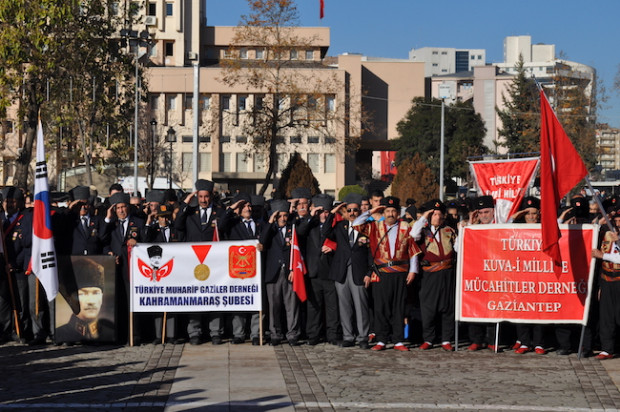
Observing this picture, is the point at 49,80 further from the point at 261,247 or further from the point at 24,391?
the point at 24,391

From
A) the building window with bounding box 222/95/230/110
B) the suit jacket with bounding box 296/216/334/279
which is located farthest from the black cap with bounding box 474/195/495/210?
the building window with bounding box 222/95/230/110

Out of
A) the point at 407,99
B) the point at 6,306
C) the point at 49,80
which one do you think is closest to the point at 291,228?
the point at 6,306

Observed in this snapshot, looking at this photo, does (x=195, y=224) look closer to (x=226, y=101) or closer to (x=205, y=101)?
(x=205, y=101)

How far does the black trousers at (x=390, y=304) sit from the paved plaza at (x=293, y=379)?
343mm

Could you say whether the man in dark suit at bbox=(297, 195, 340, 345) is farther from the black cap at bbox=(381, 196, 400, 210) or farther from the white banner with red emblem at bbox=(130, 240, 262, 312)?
the black cap at bbox=(381, 196, 400, 210)

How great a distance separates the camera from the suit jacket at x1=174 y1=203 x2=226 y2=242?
44.6 ft

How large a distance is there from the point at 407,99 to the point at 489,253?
276 ft

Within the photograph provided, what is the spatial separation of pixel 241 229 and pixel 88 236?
6.45ft

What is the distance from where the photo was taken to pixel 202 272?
1324 cm

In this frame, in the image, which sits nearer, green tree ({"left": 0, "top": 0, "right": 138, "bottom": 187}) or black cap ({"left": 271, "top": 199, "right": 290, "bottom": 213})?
black cap ({"left": 271, "top": 199, "right": 290, "bottom": 213})

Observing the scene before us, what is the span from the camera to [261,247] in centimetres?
1309

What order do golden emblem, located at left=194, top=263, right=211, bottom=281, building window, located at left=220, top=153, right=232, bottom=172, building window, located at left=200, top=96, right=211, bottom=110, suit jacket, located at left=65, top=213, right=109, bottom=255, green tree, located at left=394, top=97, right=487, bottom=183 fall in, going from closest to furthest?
golden emblem, located at left=194, top=263, right=211, bottom=281 → suit jacket, located at left=65, top=213, right=109, bottom=255 → green tree, located at left=394, top=97, right=487, bottom=183 → building window, located at left=200, top=96, right=211, bottom=110 → building window, located at left=220, top=153, right=232, bottom=172

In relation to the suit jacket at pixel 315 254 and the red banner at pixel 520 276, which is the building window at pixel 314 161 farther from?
the red banner at pixel 520 276

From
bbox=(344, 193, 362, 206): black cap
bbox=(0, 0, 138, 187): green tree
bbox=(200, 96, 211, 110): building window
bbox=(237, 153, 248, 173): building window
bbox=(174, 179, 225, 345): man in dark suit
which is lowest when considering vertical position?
bbox=(174, 179, 225, 345): man in dark suit
